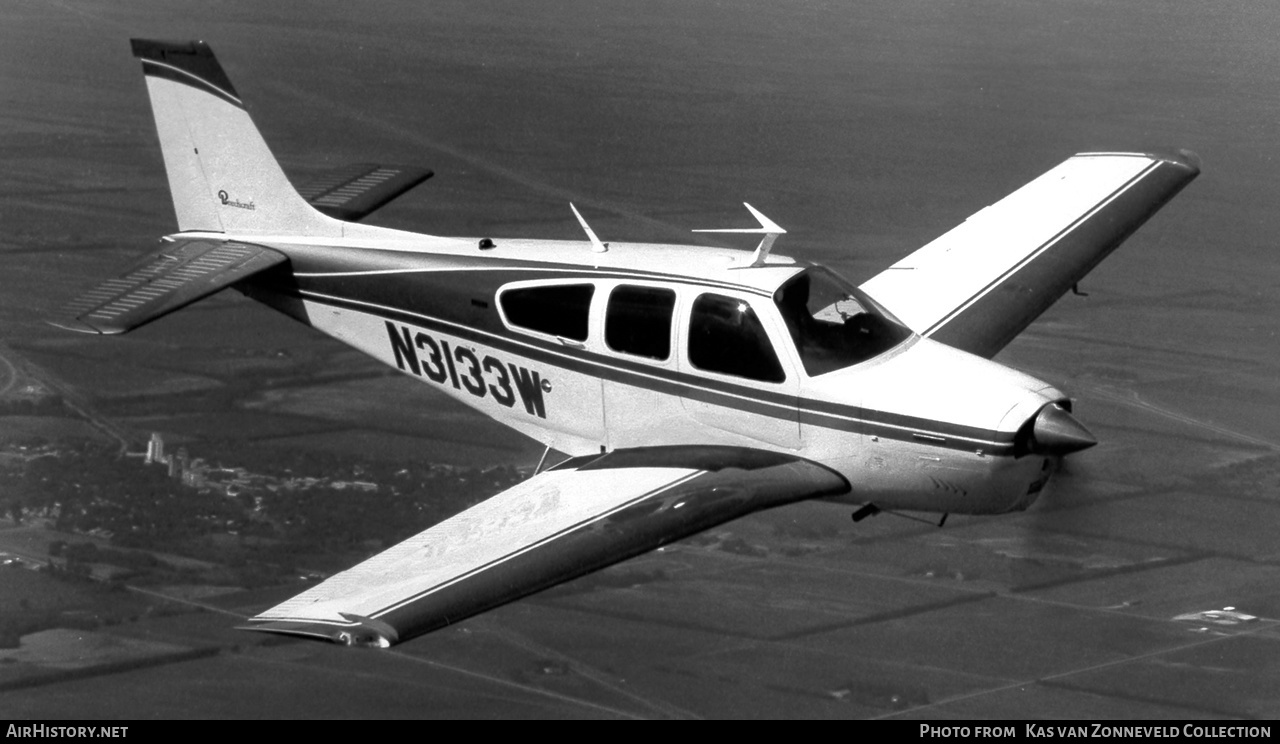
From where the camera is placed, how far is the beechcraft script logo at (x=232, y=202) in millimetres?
24719

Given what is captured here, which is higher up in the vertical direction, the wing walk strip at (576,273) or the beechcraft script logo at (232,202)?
the beechcraft script logo at (232,202)

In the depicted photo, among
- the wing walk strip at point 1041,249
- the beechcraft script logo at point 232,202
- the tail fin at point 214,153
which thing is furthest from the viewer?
the beechcraft script logo at point 232,202

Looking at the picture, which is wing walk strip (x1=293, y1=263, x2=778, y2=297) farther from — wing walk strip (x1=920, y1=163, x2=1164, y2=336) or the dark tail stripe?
wing walk strip (x1=920, y1=163, x2=1164, y2=336)

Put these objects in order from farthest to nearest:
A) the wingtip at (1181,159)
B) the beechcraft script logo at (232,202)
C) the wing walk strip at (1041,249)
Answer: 1. the wingtip at (1181,159)
2. the beechcraft script logo at (232,202)
3. the wing walk strip at (1041,249)

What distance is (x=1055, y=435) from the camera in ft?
60.5

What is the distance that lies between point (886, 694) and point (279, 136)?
41893 mm

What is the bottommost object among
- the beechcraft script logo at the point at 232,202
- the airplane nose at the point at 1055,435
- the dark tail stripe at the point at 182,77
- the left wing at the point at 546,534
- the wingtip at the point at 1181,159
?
the left wing at the point at 546,534

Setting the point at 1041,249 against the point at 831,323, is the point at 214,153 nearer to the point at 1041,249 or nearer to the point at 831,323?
the point at 831,323

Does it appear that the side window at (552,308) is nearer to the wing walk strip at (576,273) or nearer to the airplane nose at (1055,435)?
the wing walk strip at (576,273)

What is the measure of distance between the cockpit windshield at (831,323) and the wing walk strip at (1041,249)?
3.40 m

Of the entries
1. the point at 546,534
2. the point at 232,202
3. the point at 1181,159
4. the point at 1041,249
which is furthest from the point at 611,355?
the point at 1181,159

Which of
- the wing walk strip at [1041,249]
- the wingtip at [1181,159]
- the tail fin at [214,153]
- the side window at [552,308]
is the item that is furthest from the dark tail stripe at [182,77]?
the wingtip at [1181,159]

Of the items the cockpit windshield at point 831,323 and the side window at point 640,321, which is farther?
the side window at point 640,321

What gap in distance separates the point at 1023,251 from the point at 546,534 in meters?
10.7
